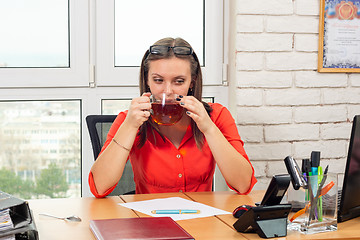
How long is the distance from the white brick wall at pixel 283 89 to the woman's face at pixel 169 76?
0.59 meters

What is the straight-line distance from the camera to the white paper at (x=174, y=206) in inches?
55.5

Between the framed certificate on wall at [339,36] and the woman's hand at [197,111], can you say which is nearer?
the woman's hand at [197,111]

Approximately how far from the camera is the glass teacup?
170 cm

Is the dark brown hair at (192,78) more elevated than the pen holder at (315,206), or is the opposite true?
the dark brown hair at (192,78)

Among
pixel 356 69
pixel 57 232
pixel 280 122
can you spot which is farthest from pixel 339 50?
pixel 57 232

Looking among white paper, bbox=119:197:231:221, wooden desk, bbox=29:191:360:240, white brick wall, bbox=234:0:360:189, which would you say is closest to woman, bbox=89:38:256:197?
wooden desk, bbox=29:191:360:240

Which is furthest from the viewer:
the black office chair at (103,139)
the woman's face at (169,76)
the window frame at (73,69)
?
the window frame at (73,69)

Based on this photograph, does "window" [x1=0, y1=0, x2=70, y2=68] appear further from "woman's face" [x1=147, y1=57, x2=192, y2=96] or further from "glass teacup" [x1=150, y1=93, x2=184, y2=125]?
"glass teacup" [x1=150, y1=93, x2=184, y2=125]

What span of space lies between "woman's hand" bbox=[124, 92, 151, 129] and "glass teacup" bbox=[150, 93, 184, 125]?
0.02 metres

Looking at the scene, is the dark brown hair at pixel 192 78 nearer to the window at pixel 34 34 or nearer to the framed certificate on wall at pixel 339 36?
the window at pixel 34 34

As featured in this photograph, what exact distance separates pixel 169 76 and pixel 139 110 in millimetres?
206

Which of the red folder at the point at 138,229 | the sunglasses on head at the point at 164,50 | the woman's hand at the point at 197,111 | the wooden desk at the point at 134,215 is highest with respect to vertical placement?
the sunglasses on head at the point at 164,50

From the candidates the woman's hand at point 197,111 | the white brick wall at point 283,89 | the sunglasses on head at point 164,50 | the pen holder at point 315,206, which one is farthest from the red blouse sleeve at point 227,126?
the pen holder at point 315,206

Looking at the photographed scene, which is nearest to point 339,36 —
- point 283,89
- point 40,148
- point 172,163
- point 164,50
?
point 283,89
